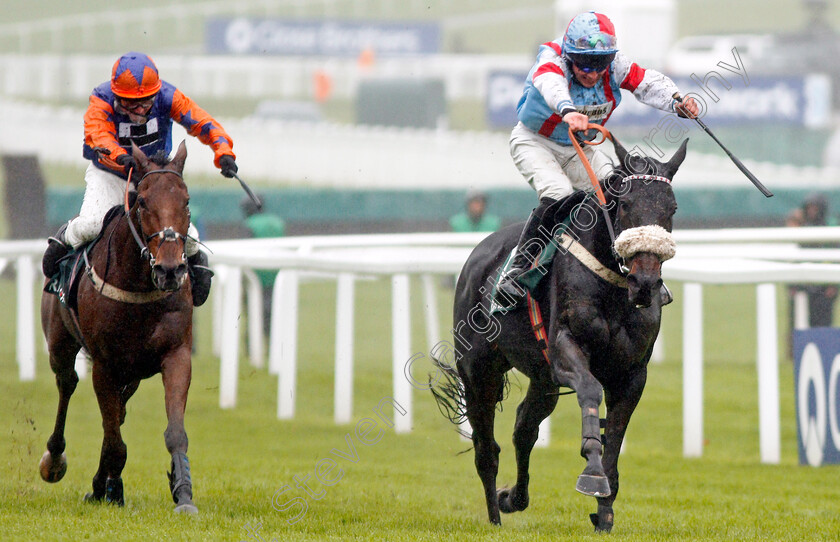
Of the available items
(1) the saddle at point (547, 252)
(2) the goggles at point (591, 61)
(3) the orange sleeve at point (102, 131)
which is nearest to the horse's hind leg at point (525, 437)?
(1) the saddle at point (547, 252)

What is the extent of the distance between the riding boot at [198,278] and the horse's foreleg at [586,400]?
1.84 metres

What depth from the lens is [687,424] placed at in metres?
7.93

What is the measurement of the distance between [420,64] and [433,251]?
2411cm

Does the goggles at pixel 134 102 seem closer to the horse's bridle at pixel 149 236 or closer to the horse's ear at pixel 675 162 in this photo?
the horse's bridle at pixel 149 236

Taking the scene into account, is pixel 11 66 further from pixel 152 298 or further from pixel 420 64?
pixel 152 298

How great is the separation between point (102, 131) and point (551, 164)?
2.13 meters

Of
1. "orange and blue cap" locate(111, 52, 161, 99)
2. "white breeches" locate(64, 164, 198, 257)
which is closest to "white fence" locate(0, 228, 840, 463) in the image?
"white breeches" locate(64, 164, 198, 257)

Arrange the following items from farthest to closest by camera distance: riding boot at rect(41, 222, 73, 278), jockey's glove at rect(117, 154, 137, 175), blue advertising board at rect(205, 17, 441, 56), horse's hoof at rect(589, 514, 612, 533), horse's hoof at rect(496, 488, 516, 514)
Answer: blue advertising board at rect(205, 17, 441, 56) → riding boot at rect(41, 222, 73, 278) → horse's hoof at rect(496, 488, 516, 514) → jockey's glove at rect(117, 154, 137, 175) → horse's hoof at rect(589, 514, 612, 533)

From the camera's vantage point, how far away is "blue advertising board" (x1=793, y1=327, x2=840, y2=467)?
24.3 feet

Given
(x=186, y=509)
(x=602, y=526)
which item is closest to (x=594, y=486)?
(x=602, y=526)

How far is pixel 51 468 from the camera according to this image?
639 centimetres

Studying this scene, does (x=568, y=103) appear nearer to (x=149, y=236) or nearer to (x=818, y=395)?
(x=149, y=236)

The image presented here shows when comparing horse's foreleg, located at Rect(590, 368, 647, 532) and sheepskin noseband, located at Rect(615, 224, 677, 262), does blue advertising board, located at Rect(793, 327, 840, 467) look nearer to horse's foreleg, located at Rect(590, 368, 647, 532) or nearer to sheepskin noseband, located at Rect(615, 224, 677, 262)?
horse's foreleg, located at Rect(590, 368, 647, 532)

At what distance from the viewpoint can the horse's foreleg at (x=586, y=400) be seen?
4.73 meters
